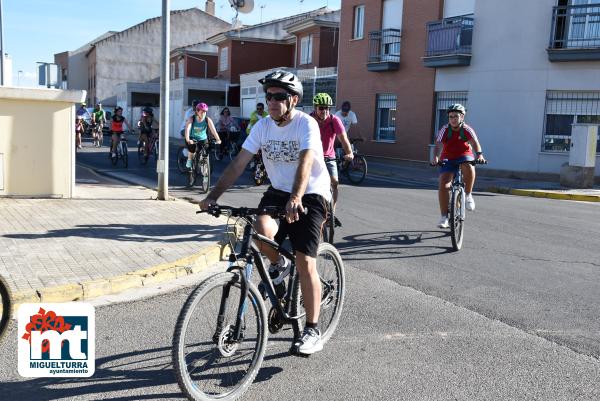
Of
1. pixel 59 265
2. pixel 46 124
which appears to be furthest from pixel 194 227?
pixel 46 124

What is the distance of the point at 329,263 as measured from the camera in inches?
182

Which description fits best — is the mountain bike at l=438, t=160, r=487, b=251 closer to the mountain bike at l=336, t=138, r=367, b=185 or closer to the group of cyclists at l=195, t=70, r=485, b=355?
the group of cyclists at l=195, t=70, r=485, b=355

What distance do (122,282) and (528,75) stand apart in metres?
17.2

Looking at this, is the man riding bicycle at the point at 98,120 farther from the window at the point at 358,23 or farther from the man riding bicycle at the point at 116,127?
the window at the point at 358,23

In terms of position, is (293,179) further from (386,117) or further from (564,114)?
(386,117)

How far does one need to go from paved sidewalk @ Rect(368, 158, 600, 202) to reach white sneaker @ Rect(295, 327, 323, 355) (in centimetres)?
1261

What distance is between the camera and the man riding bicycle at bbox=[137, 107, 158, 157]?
61.9 ft

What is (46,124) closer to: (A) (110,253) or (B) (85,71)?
(A) (110,253)

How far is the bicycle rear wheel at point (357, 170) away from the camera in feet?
53.3

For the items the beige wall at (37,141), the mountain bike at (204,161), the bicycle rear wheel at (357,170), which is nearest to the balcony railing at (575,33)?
the bicycle rear wheel at (357,170)

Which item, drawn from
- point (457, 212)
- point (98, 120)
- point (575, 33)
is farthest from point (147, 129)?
point (575, 33)

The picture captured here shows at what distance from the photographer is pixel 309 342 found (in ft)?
13.5

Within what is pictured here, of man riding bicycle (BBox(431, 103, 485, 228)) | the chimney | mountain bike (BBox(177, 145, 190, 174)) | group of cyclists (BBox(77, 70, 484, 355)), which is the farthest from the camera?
the chimney

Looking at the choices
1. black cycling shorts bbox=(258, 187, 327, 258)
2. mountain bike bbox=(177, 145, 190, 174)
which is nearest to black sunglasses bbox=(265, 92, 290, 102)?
black cycling shorts bbox=(258, 187, 327, 258)
